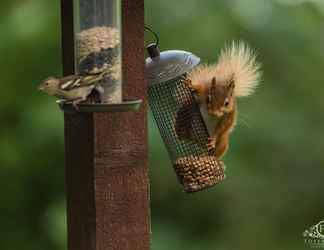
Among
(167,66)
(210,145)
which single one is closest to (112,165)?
(167,66)

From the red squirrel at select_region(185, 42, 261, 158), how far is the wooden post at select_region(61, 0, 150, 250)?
428 millimetres

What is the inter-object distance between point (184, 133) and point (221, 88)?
0.17m

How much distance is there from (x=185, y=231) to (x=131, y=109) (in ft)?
5.39

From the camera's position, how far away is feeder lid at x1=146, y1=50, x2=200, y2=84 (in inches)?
98.3

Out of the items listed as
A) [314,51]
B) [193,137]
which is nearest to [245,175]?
[314,51]

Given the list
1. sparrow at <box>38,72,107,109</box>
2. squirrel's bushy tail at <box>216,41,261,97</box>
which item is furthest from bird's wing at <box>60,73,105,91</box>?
squirrel's bushy tail at <box>216,41,261,97</box>

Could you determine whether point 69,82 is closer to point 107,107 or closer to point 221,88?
point 107,107

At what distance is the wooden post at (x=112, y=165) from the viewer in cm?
219

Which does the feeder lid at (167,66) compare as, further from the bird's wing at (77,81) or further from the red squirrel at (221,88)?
the bird's wing at (77,81)

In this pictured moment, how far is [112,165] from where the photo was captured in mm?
2207

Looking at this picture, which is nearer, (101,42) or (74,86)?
(74,86)

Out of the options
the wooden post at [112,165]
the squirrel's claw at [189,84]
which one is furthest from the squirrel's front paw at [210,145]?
the wooden post at [112,165]

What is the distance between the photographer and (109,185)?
7.20 ft

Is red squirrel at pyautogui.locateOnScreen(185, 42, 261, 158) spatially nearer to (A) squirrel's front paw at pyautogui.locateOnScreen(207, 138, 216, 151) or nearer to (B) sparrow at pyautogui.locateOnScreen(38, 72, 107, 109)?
(A) squirrel's front paw at pyautogui.locateOnScreen(207, 138, 216, 151)
